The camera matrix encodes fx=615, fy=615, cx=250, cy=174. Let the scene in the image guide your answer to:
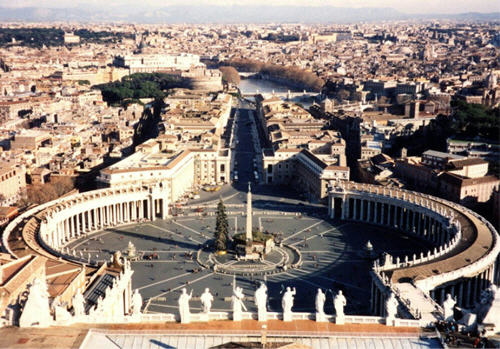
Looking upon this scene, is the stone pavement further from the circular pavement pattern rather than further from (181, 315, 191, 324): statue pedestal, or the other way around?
Result: the circular pavement pattern

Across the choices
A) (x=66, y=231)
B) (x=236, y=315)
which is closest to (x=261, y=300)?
(x=236, y=315)

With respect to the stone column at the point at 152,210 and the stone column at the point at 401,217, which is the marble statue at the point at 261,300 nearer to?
the stone column at the point at 401,217

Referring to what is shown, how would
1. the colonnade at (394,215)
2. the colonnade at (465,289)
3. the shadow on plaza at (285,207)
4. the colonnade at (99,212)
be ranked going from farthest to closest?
the shadow on plaza at (285,207) < the colonnade at (99,212) < the colonnade at (394,215) < the colonnade at (465,289)

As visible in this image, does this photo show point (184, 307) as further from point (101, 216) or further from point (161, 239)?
point (101, 216)

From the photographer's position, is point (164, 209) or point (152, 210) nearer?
point (152, 210)

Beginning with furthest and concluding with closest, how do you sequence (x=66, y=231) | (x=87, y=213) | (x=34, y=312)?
(x=87, y=213), (x=66, y=231), (x=34, y=312)

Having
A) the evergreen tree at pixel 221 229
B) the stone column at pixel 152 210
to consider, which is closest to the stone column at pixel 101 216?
the stone column at pixel 152 210

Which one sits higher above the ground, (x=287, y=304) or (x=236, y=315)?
(x=287, y=304)
